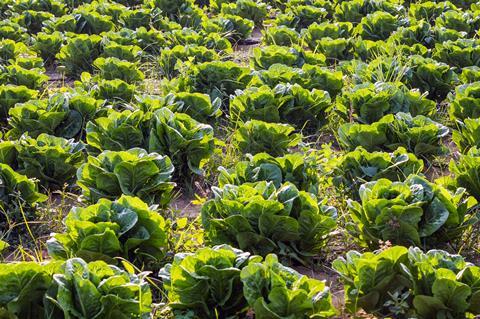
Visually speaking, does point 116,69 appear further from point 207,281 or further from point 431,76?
point 207,281

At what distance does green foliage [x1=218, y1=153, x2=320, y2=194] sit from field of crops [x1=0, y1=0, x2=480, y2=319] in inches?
0.5

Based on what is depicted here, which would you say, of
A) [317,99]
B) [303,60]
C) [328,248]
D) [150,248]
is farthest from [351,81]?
[150,248]

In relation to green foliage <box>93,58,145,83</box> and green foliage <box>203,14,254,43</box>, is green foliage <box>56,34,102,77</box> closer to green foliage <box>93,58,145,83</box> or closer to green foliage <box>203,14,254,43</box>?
green foliage <box>93,58,145,83</box>

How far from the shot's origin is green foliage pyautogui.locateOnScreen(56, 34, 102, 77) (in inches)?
295

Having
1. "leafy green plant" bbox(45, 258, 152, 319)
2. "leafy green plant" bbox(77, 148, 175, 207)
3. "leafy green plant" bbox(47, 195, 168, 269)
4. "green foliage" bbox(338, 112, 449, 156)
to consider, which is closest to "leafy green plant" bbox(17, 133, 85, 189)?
"leafy green plant" bbox(77, 148, 175, 207)

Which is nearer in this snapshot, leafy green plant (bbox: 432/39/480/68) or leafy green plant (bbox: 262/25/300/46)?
leafy green plant (bbox: 432/39/480/68)

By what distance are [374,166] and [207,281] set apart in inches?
67.6

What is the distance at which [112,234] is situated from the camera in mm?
3807

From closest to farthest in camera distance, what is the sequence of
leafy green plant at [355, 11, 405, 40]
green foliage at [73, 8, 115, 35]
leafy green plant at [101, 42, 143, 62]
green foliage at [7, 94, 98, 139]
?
green foliage at [7, 94, 98, 139] < leafy green plant at [101, 42, 143, 62] < leafy green plant at [355, 11, 405, 40] < green foliage at [73, 8, 115, 35]

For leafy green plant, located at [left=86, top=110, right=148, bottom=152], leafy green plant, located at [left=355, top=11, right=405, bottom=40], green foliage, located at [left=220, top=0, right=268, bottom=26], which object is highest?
leafy green plant, located at [left=86, top=110, right=148, bottom=152]

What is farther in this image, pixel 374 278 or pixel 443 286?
pixel 374 278

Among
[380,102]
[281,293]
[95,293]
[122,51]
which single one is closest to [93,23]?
[122,51]

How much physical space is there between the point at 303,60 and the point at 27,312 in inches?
168

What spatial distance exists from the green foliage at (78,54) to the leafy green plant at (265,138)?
8.98 feet
